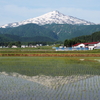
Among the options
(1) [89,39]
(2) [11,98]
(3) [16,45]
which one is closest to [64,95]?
(2) [11,98]

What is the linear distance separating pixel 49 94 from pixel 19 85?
265 centimetres

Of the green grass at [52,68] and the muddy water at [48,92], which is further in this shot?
the green grass at [52,68]

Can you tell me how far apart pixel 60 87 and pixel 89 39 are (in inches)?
5056

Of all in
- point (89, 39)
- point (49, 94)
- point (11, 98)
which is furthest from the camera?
point (89, 39)

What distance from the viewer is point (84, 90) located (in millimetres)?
10734

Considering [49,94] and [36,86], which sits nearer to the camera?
[49,94]

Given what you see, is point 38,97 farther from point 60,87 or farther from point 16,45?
point 16,45

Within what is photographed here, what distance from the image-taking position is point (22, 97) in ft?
30.9

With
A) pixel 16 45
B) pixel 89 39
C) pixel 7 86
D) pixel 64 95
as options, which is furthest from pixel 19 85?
pixel 16 45

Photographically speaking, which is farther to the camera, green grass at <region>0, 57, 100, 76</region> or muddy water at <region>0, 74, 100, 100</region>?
green grass at <region>0, 57, 100, 76</region>

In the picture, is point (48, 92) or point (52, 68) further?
point (52, 68)

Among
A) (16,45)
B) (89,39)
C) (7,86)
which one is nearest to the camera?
(7,86)

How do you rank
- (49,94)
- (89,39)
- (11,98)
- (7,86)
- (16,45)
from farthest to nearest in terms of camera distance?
(16,45) < (89,39) < (7,86) < (49,94) < (11,98)

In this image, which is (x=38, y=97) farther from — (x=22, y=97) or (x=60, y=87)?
(x=60, y=87)
